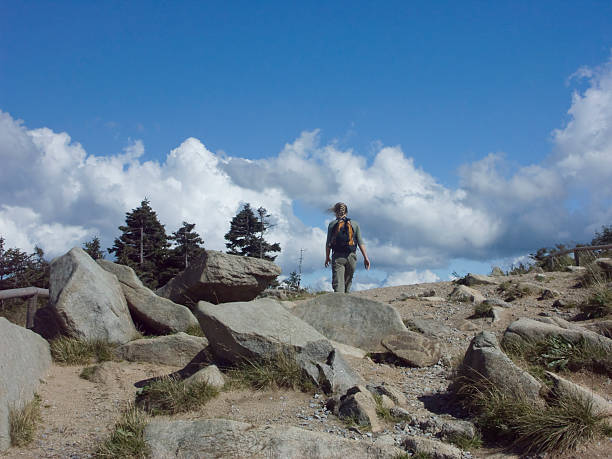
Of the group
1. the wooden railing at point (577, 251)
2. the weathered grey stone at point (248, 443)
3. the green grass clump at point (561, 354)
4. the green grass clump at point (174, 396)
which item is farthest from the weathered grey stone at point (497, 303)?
the green grass clump at point (174, 396)

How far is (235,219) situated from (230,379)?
21.0 metres

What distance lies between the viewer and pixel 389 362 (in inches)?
332

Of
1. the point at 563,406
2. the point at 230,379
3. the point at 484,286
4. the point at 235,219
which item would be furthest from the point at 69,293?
the point at 235,219

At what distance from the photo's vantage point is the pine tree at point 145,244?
2733 centimetres

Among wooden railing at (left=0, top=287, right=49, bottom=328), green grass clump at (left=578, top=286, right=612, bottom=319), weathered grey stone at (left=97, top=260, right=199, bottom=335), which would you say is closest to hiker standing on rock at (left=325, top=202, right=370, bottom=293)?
weathered grey stone at (left=97, top=260, right=199, bottom=335)

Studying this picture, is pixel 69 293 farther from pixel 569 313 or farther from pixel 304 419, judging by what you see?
pixel 569 313

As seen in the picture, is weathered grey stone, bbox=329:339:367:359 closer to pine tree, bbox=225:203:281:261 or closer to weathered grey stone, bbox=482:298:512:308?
weathered grey stone, bbox=482:298:512:308

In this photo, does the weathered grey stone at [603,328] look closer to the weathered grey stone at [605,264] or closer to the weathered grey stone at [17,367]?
the weathered grey stone at [605,264]

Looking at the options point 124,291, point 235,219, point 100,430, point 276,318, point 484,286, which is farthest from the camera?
point 235,219

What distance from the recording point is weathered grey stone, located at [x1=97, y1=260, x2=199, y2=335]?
9789 millimetres

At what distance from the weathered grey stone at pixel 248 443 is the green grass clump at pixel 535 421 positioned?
4.35ft

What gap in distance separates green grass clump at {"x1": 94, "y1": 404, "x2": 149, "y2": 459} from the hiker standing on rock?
19.2 ft

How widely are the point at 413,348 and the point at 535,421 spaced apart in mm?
3055

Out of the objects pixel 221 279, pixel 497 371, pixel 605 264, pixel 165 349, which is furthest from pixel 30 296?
pixel 605 264
